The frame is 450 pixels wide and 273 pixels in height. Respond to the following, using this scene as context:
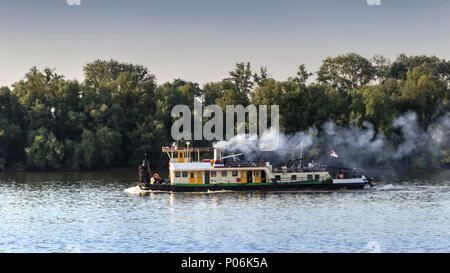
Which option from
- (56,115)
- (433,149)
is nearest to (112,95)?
(56,115)

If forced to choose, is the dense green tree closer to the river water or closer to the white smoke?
the white smoke

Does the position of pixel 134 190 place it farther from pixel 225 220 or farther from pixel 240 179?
pixel 225 220

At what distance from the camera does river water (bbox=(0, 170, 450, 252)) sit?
49.3 metres

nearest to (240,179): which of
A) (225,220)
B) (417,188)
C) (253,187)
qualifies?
(253,187)

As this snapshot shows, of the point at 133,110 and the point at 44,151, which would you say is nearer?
the point at 44,151

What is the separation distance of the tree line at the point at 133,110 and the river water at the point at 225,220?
3791 cm

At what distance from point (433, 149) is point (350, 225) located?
250ft

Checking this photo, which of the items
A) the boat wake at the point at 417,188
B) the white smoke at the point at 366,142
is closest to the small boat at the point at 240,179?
the boat wake at the point at 417,188

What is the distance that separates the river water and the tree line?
124 feet

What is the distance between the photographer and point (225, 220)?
59812mm

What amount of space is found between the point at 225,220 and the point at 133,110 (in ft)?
263

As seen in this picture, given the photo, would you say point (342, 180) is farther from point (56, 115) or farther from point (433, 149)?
point (56, 115)
